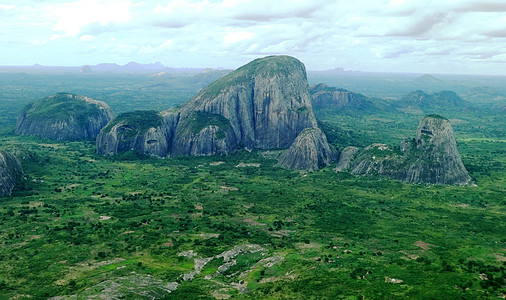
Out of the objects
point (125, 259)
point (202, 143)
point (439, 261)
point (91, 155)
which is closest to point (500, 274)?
point (439, 261)

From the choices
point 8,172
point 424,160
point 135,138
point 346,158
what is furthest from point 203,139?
point 424,160

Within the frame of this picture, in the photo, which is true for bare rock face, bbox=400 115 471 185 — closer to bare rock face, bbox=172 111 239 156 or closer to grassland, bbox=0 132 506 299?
grassland, bbox=0 132 506 299

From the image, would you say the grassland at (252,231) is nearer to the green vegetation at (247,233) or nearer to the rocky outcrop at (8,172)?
the green vegetation at (247,233)

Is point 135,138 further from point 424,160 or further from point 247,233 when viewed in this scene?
point 424,160

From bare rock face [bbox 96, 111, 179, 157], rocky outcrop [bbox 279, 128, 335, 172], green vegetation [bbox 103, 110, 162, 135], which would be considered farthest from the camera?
green vegetation [bbox 103, 110, 162, 135]

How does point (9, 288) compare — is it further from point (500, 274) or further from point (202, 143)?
point (202, 143)

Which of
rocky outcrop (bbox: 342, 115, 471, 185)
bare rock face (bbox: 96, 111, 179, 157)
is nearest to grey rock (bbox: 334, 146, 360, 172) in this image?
rocky outcrop (bbox: 342, 115, 471, 185)

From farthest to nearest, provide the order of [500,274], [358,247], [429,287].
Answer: [358,247] < [500,274] < [429,287]
